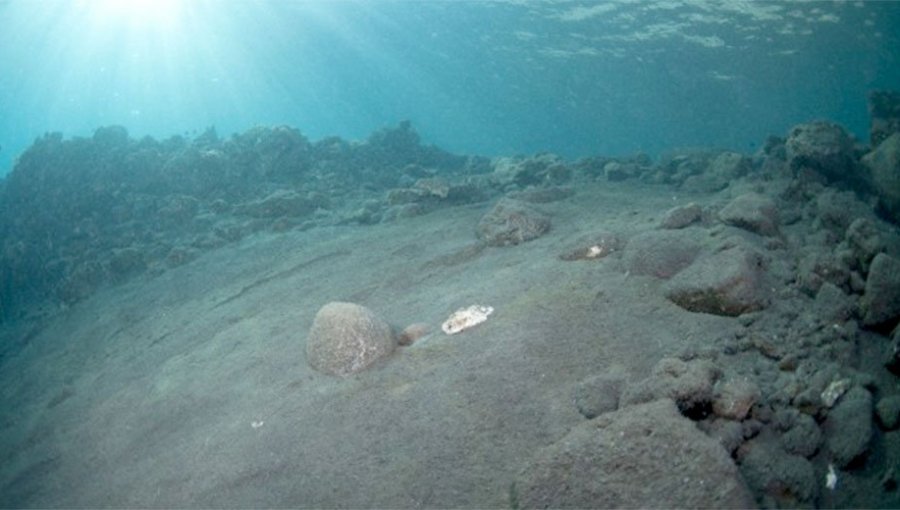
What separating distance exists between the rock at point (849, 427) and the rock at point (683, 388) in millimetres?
979

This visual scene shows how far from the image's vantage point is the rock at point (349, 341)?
6457 millimetres

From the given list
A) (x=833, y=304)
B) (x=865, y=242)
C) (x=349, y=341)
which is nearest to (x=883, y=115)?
(x=865, y=242)

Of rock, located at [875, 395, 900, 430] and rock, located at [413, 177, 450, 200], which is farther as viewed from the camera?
rock, located at [413, 177, 450, 200]

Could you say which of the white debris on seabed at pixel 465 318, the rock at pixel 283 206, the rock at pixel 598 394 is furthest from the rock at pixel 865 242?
the rock at pixel 283 206

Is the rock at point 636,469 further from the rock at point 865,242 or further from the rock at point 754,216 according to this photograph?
the rock at point 754,216

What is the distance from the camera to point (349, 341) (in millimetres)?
6512

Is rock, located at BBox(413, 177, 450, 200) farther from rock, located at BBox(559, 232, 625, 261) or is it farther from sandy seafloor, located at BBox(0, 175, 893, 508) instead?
rock, located at BBox(559, 232, 625, 261)

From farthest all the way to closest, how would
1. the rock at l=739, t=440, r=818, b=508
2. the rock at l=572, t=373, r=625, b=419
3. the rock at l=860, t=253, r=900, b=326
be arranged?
the rock at l=860, t=253, r=900, b=326, the rock at l=572, t=373, r=625, b=419, the rock at l=739, t=440, r=818, b=508

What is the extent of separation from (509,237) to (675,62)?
140 feet

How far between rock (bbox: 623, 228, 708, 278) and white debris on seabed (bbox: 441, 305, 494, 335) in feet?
7.12

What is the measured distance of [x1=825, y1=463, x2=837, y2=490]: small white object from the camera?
4.06m

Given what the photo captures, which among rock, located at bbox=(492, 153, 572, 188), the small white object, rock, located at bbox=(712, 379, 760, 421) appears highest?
rock, located at bbox=(712, 379, 760, 421)

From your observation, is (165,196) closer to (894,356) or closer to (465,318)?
(465,318)

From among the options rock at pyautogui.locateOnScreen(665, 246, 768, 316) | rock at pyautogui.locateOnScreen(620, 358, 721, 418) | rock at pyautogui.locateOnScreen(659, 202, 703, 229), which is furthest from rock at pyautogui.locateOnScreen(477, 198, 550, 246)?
rock at pyautogui.locateOnScreen(620, 358, 721, 418)
